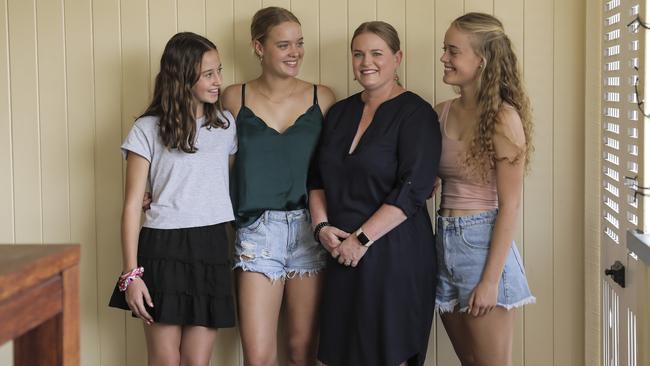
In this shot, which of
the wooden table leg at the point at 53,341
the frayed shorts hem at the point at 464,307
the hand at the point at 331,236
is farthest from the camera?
the hand at the point at 331,236

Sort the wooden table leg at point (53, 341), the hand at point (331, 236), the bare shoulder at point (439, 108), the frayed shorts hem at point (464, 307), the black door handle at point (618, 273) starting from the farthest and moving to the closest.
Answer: the bare shoulder at point (439, 108), the hand at point (331, 236), the frayed shorts hem at point (464, 307), the black door handle at point (618, 273), the wooden table leg at point (53, 341)

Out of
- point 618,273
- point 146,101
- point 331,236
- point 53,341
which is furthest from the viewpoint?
point 146,101

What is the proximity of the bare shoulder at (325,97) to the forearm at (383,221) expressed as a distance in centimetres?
52

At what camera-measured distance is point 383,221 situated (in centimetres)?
263

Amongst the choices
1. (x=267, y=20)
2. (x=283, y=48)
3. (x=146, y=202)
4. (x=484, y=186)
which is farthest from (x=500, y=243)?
(x=146, y=202)

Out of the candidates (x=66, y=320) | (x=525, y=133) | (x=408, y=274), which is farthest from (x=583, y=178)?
(x=66, y=320)

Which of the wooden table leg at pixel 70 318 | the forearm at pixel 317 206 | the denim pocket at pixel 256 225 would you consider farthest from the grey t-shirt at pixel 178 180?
the wooden table leg at pixel 70 318

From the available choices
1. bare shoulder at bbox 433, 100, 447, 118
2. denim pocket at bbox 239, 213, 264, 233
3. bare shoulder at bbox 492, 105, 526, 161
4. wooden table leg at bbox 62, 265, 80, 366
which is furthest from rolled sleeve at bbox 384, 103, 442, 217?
wooden table leg at bbox 62, 265, 80, 366

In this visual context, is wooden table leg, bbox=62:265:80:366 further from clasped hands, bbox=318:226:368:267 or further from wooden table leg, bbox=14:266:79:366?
clasped hands, bbox=318:226:368:267

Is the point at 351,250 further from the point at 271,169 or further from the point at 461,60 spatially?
the point at 461,60

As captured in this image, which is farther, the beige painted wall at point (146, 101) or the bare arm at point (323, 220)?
the beige painted wall at point (146, 101)

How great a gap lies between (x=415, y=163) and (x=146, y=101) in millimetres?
1169

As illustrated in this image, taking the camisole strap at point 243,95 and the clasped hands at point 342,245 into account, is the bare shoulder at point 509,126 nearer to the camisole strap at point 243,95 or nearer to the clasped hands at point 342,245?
the clasped hands at point 342,245

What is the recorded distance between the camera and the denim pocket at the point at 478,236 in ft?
8.46
